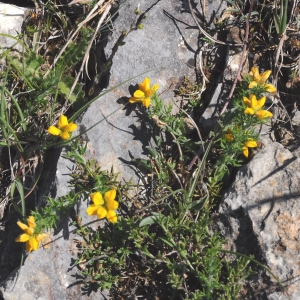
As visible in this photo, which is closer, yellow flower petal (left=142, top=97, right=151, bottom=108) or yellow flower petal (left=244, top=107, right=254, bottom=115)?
yellow flower petal (left=244, top=107, right=254, bottom=115)

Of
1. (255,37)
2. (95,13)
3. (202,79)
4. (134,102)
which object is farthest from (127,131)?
(255,37)

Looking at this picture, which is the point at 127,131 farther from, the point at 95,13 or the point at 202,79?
the point at 95,13

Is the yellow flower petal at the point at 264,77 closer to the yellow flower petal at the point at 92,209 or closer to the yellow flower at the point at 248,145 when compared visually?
the yellow flower at the point at 248,145

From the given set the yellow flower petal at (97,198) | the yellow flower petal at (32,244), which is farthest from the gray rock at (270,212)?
the yellow flower petal at (32,244)

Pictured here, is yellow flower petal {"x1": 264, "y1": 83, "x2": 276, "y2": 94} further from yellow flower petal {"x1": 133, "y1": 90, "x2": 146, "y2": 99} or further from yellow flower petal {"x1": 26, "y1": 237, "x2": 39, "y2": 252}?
yellow flower petal {"x1": 26, "y1": 237, "x2": 39, "y2": 252}

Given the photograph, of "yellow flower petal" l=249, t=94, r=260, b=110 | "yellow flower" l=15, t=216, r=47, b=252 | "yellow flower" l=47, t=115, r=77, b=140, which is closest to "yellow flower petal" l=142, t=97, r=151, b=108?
"yellow flower" l=47, t=115, r=77, b=140

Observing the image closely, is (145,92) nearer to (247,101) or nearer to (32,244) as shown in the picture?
(247,101)

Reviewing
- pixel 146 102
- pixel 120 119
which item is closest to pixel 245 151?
pixel 146 102
